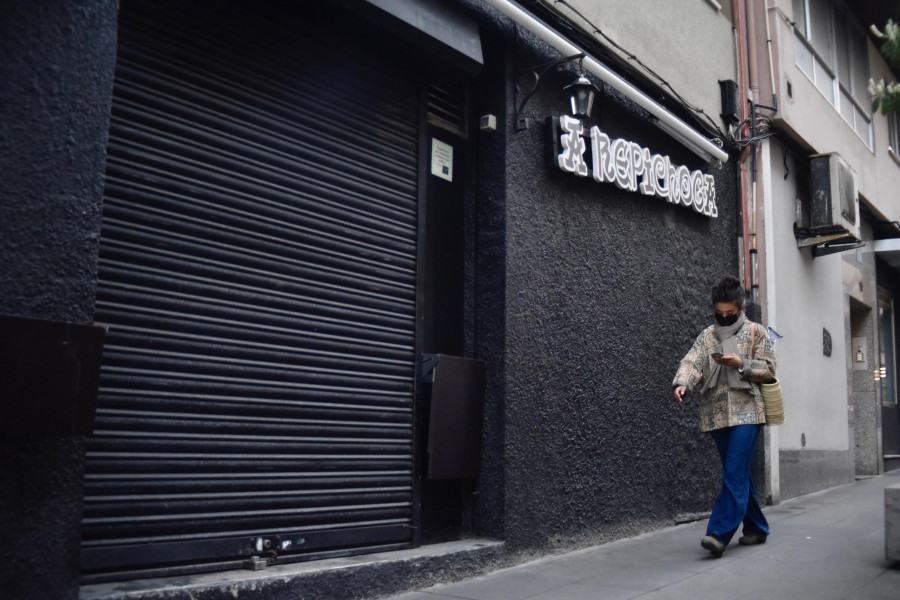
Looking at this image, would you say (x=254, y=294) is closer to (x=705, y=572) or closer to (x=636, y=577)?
(x=636, y=577)

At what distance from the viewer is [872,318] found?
48.1 feet

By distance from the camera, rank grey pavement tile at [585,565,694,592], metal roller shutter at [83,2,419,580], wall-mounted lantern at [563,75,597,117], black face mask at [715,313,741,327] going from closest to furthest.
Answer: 1. metal roller shutter at [83,2,419,580]
2. grey pavement tile at [585,565,694,592]
3. black face mask at [715,313,741,327]
4. wall-mounted lantern at [563,75,597,117]

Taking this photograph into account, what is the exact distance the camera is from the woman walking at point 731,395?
595 cm

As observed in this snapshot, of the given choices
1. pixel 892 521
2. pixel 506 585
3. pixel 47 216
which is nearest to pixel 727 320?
pixel 892 521

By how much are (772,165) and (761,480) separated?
382 cm

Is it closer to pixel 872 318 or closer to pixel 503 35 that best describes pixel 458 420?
pixel 503 35

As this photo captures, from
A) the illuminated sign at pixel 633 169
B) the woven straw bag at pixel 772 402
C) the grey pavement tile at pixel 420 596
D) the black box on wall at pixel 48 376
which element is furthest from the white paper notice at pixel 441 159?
the black box on wall at pixel 48 376

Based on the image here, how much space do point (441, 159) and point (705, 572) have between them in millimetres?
3314

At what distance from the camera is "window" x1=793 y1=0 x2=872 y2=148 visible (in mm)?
11898

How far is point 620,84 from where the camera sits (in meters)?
7.15

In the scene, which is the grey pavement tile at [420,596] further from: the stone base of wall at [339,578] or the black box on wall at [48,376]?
the black box on wall at [48,376]

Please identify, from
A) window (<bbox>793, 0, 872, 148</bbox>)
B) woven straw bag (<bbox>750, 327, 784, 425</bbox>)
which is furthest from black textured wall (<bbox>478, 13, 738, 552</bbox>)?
window (<bbox>793, 0, 872, 148</bbox>)

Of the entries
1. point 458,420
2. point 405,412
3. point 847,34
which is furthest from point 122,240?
point 847,34

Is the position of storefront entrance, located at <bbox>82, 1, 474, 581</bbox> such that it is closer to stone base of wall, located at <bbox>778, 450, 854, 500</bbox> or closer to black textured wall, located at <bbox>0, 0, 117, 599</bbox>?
black textured wall, located at <bbox>0, 0, 117, 599</bbox>
